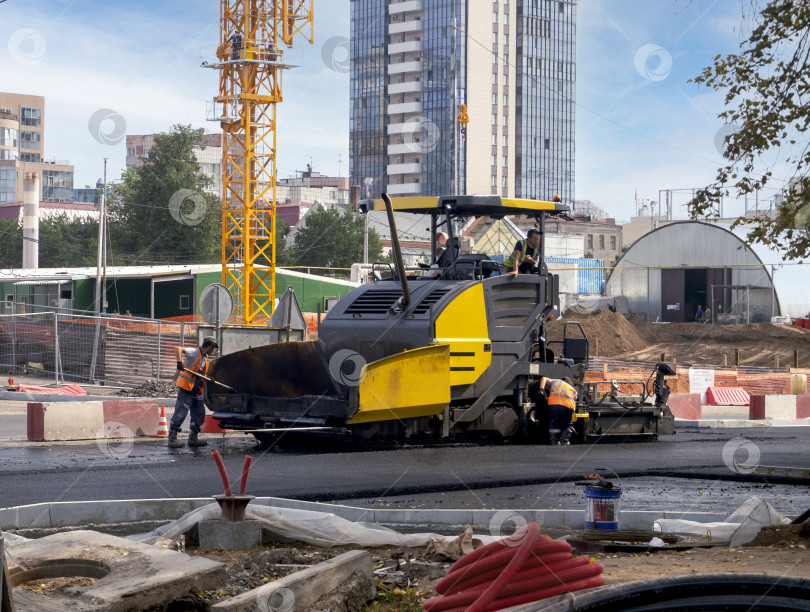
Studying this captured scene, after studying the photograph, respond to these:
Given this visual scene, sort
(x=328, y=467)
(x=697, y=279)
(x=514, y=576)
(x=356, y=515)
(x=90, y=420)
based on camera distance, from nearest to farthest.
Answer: (x=514, y=576), (x=356, y=515), (x=328, y=467), (x=90, y=420), (x=697, y=279)

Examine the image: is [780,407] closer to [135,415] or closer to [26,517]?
[135,415]

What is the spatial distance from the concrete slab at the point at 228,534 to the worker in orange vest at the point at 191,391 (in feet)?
22.4

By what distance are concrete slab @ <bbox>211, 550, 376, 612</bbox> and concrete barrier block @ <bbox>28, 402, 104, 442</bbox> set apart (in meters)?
9.10

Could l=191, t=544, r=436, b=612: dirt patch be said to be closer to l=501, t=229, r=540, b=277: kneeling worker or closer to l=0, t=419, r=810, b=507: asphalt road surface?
l=0, t=419, r=810, b=507: asphalt road surface

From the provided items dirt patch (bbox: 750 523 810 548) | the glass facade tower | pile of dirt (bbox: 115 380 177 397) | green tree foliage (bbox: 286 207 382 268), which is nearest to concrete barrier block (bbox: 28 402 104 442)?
pile of dirt (bbox: 115 380 177 397)

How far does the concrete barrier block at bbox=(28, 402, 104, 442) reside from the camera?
1331 centimetres

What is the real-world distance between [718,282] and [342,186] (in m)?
79.7

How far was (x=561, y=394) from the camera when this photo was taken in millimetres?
13234

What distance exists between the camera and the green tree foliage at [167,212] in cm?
5697

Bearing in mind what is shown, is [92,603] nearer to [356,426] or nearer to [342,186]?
[356,426]

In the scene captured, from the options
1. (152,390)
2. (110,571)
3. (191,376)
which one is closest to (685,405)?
(152,390)

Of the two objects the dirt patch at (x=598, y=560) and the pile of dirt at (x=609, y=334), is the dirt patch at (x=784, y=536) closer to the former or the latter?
the dirt patch at (x=598, y=560)

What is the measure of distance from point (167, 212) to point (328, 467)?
49.9 metres

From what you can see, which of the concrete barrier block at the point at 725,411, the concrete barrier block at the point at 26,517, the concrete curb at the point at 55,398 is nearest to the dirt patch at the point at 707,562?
the concrete barrier block at the point at 26,517
